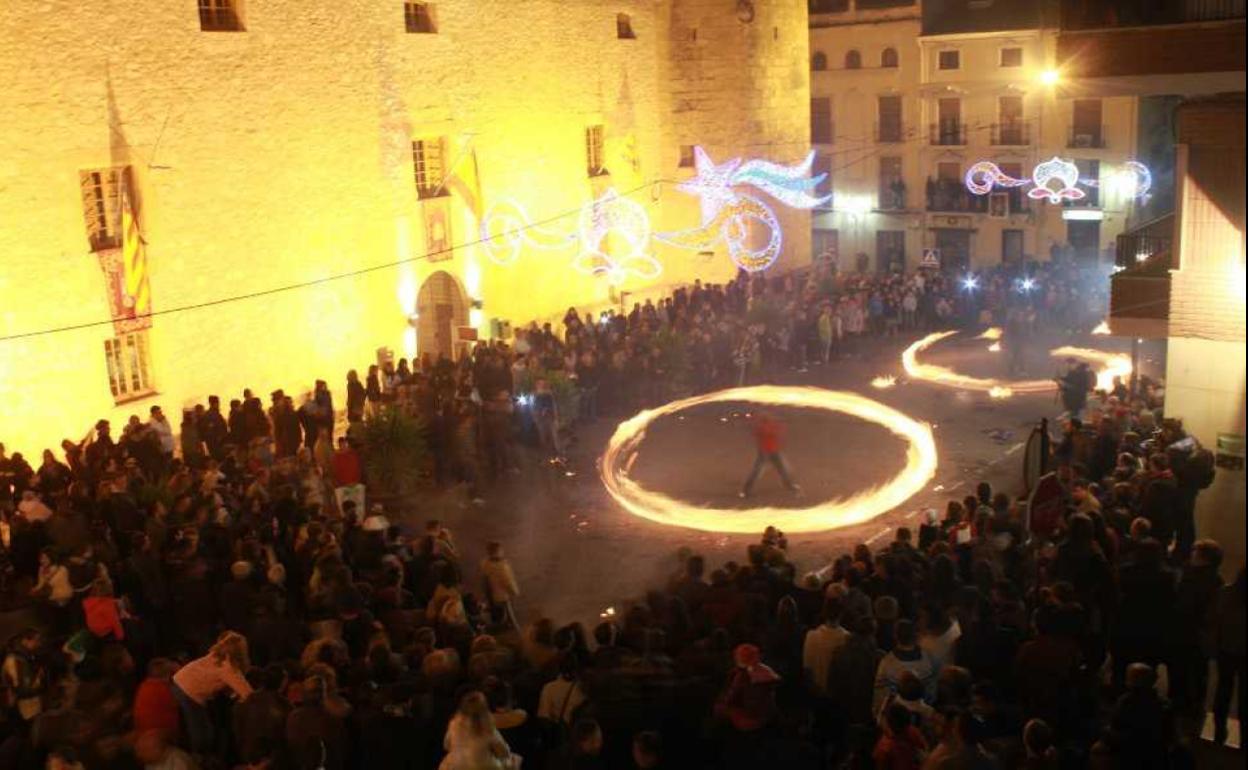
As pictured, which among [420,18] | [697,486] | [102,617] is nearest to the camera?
[102,617]

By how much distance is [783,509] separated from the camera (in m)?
17.7

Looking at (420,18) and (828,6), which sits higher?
(828,6)

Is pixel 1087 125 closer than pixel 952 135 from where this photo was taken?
Yes

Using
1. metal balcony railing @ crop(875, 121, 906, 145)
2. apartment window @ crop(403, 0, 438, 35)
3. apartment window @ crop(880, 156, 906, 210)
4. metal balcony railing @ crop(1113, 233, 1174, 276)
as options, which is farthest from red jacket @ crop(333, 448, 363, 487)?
metal balcony railing @ crop(875, 121, 906, 145)

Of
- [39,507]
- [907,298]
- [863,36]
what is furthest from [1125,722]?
[863,36]

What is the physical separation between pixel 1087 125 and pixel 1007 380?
56.9ft

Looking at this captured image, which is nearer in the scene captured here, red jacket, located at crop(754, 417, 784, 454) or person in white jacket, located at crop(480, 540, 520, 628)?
person in white jacket, located at crop(480, 540, 520, 628)

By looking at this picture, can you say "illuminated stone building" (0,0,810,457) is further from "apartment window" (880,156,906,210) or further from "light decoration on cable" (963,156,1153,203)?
"apartment window" (880,156,906,210)

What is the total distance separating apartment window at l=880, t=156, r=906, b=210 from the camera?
144 ft

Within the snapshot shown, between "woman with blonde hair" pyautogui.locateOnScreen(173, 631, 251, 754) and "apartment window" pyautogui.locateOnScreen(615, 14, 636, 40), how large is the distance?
82.0 ft

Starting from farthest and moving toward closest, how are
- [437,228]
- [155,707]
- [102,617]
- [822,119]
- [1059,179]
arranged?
1. [822,119]
2. [1059,179]
3. [437,228]
4. [102,617]
5. [155,707]

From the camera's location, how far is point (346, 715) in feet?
27.0

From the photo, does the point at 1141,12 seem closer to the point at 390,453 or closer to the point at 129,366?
the point at 390,453

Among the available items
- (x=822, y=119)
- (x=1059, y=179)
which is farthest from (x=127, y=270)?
(x=822, y=119)
